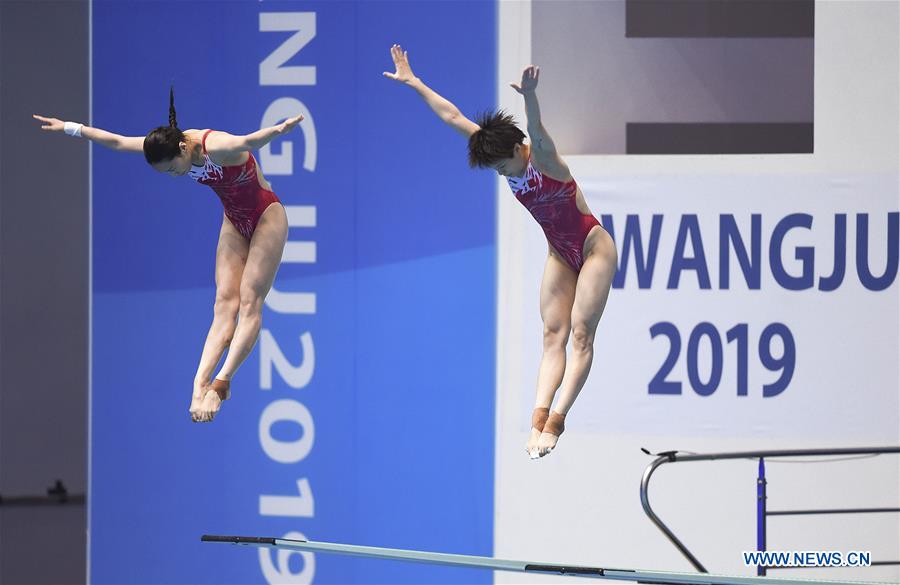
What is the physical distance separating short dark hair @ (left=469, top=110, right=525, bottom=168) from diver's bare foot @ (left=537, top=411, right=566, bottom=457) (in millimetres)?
997

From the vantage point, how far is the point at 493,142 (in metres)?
4.25

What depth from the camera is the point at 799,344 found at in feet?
22.9

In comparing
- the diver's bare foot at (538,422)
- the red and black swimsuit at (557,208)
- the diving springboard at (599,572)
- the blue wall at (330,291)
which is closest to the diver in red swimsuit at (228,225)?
the diving springboard at (599,572)

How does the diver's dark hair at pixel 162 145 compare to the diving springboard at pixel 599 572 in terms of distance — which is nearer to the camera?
the diving springboard at pixel 599 572

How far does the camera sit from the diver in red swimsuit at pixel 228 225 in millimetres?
4590

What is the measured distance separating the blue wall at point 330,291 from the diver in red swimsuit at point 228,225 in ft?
7.04

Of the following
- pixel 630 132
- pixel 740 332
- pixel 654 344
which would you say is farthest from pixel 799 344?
pixel 630 132

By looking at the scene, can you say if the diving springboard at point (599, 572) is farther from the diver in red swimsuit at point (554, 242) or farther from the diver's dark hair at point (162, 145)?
the diver's dark hair at point (162, 145)

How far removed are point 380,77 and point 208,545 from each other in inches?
123

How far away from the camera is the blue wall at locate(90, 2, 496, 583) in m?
7.08

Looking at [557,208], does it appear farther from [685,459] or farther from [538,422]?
[685,459]
